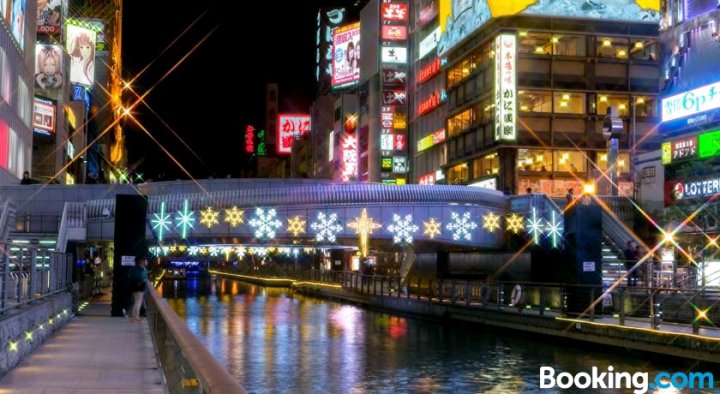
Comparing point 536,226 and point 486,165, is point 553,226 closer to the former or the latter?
point 536,226

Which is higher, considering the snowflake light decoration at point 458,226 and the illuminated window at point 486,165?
the illuminated window at point 486,165

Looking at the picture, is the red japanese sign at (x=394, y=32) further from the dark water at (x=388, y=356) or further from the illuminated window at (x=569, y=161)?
the dark water at (x=388, y=356)

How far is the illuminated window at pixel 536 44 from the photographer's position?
70688 mm

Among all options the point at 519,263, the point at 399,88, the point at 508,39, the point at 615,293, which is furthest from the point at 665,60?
the point at 615,293

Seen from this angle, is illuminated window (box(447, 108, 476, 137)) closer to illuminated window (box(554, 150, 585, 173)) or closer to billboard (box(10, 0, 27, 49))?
illuminated window (box(554, 150, 585, 173))

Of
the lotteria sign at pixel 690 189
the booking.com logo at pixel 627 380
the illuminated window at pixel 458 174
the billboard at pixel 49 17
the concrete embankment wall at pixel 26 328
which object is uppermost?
the billboard at pixel 49 17

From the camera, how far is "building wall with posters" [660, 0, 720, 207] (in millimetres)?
53188

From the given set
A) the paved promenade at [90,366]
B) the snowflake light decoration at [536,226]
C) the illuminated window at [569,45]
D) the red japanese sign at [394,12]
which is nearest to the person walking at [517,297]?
the paved promenade at [90,366]

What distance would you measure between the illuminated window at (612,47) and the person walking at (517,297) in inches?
1631

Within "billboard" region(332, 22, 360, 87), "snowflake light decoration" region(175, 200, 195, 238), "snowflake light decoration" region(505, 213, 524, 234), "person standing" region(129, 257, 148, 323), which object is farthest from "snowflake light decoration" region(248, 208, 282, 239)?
"billboard" region(332, 22, 360, 87)

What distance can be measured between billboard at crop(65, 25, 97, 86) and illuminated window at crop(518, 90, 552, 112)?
47.5m

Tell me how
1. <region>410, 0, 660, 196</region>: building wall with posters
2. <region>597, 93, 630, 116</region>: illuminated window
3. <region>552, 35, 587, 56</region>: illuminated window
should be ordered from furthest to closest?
<region>552, 35, 587, 56</region>: illuminated window → <region>597, 93, 630, 116</region>: illuminated window → <region>410, 0, 660, 196</region>: building wall with posters

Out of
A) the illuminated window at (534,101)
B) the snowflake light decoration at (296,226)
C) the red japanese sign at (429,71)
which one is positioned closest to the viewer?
the snowflake light decoration at (296,226)

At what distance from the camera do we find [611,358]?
24.2 meters
